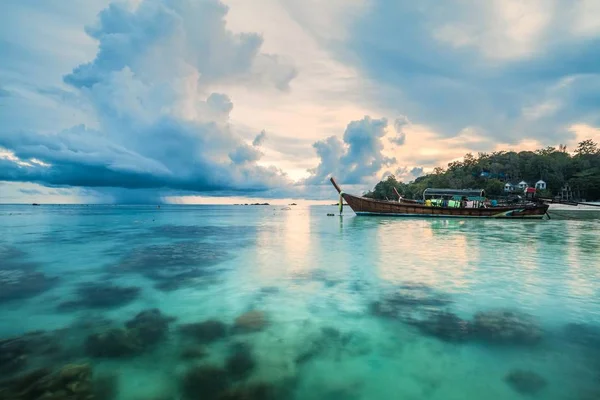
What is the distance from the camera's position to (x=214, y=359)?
208 inches

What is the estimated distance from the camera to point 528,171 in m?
85.8

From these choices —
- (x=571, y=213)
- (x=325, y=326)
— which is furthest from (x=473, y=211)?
(x=325, y=326)

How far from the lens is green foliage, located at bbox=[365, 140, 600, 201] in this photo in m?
70.2

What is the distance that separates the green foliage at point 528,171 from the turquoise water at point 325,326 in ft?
237

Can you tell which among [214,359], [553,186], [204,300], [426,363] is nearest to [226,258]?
[204,300]

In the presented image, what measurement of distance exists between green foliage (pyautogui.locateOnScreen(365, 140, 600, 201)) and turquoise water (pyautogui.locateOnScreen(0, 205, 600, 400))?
72.3 meters

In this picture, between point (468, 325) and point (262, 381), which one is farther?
point (468, 325)

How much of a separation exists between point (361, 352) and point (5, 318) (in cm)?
791

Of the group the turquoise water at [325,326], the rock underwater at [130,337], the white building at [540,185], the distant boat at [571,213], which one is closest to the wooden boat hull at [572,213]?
the distant boat at [571,213]

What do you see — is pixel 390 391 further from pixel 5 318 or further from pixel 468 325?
pixel 5 318

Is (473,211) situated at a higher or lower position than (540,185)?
lower

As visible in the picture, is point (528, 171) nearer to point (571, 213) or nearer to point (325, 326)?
point (571, 213)

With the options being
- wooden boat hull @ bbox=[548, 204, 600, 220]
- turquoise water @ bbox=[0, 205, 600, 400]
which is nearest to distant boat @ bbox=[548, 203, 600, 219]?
wooden boat hull @ bbox=[548, 204, 600, 220]

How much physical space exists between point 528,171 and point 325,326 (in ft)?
324
